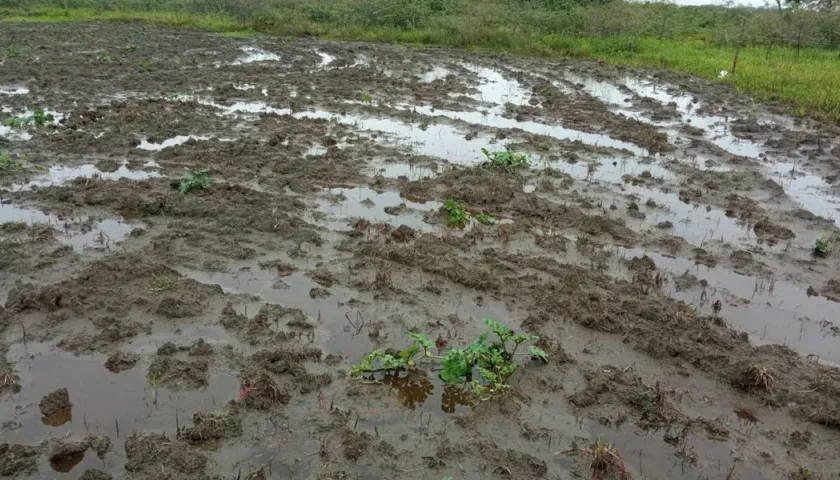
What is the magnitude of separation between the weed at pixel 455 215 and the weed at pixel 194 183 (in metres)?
3.73

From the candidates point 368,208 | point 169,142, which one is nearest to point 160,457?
point 368,208

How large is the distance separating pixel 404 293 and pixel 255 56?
18.3m

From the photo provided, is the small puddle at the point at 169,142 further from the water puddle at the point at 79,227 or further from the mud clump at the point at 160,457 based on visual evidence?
the mud clump at the point at 160,457

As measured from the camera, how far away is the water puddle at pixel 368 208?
8.22 meters

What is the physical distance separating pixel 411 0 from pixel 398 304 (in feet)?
85.4

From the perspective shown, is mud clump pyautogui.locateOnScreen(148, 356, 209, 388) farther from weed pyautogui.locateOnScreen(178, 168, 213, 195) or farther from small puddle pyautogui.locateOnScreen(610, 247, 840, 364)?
small puddle pyautogui.locateOnScreen(610, 247, 840, 364)

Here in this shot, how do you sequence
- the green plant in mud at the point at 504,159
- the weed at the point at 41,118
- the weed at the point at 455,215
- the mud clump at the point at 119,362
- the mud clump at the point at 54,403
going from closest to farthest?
the mud clump at the point at 54,403
the mud clump at the point at 119,362
the weed at the point at 455,215
the green plant in mud at the point at 504,159
the weed at the point at 41,118

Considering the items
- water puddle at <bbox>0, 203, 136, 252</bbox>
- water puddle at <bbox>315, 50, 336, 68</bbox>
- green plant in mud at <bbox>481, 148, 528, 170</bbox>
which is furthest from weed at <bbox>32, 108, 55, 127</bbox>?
water puddle at <bbox>315, 50, 336, 68</bbox>

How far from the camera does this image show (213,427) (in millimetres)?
4523

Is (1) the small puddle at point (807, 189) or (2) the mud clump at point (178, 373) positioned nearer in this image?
(2) the mud clump at point (178, 373)

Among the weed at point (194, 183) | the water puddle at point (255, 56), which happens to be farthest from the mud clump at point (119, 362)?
the water puddle at point (255, 56)

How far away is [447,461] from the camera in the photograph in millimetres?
4387

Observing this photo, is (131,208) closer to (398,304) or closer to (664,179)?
(398,304)

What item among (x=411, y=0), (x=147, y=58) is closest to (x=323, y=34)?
(x=411, y=0)
